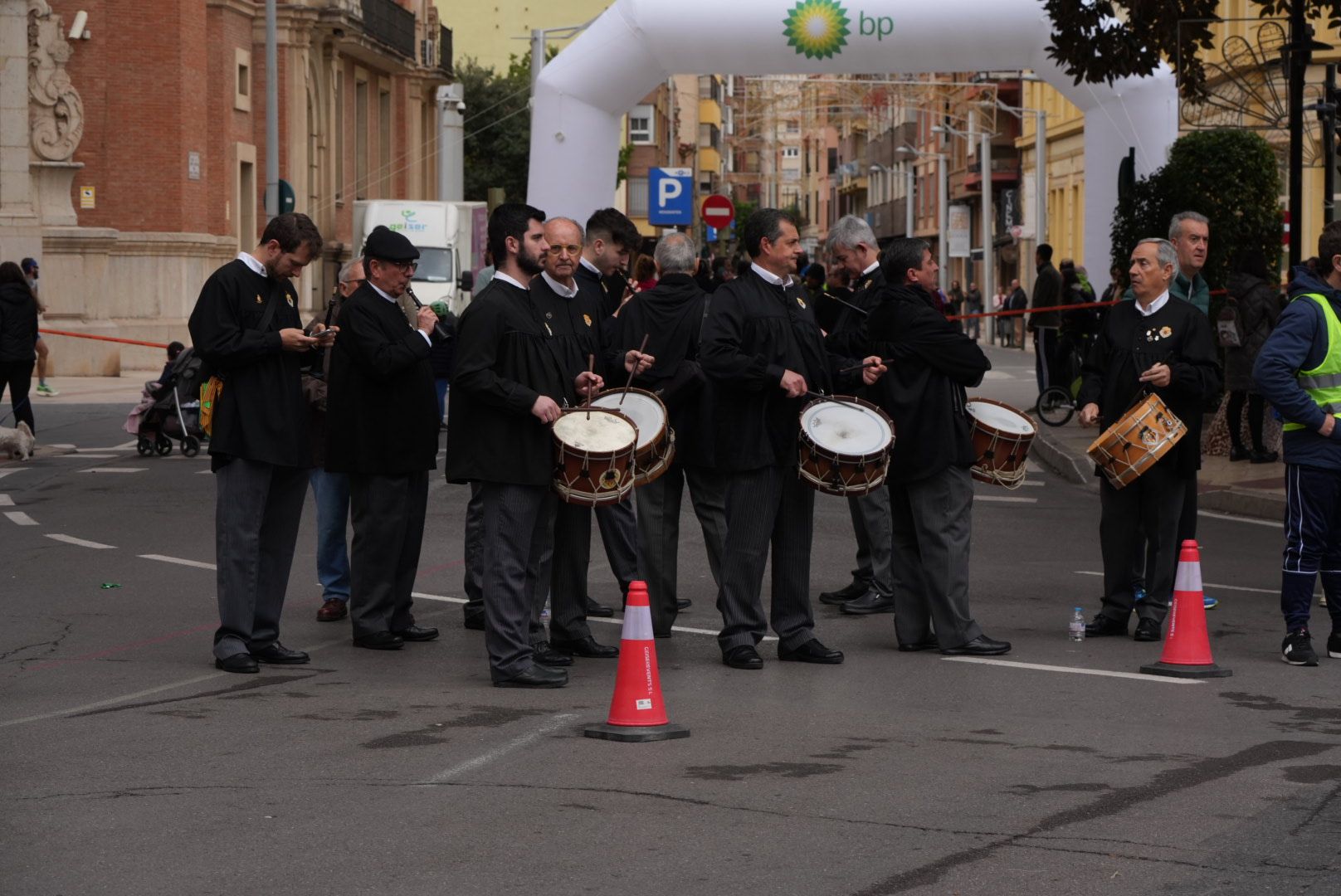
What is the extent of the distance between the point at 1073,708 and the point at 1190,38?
35.8 feet

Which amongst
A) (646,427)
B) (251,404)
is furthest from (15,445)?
(646,427)

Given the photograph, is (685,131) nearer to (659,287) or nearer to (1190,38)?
(1190,38)

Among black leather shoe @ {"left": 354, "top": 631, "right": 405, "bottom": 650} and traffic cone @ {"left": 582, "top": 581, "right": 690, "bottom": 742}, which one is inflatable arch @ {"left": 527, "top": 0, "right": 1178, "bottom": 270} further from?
traffic cone @ {"left": 582, "top": 581, "right": 690, "bottom": 742}

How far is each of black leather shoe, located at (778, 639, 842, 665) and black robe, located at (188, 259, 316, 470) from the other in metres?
2.38

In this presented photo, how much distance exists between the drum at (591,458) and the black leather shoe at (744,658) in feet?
3.28

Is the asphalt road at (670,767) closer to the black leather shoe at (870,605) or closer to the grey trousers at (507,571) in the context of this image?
the grey trousers at (507,571)

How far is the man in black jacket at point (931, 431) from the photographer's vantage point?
9.80m

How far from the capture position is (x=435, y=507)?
16031 mm

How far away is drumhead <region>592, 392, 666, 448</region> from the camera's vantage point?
31.0 feet

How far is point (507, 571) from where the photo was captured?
348 inches

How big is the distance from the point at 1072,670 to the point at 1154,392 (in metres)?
1.61

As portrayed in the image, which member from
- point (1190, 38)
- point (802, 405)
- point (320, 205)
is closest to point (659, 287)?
point (802, 405)

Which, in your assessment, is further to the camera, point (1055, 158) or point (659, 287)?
point (1055, 158)

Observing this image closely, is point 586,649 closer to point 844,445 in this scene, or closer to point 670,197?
point 844,445
